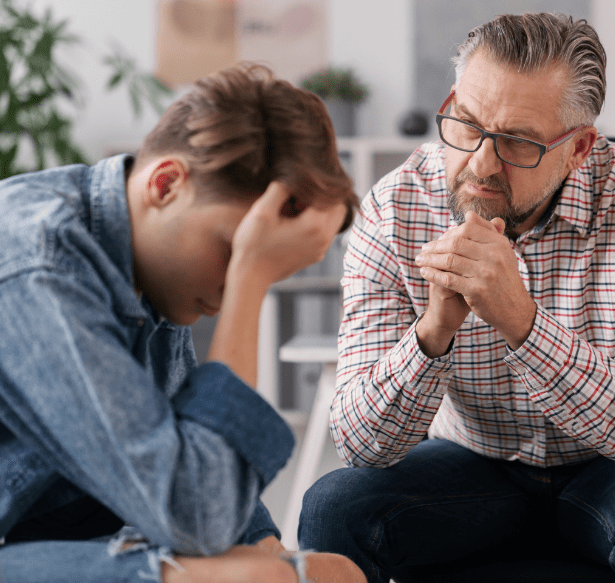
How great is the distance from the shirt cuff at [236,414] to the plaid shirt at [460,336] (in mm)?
358

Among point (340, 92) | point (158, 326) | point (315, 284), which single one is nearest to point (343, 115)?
point (340, 92)

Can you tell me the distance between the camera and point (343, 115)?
127 inches

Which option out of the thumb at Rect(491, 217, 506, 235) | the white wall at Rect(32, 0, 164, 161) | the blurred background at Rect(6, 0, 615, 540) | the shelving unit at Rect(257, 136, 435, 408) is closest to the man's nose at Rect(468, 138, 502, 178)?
the thumb at Rect(491, 217, 506, 235)

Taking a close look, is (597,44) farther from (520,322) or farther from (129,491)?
(129,491)

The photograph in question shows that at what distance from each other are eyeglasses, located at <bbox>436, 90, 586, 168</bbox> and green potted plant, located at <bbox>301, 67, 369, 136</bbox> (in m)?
2.09

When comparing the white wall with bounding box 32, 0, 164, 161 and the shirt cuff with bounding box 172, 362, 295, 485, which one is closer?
the shirt cuff with bounding box 172, 362, 295, 485

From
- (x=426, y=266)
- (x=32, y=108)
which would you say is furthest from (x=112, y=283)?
(x=32, y=108)

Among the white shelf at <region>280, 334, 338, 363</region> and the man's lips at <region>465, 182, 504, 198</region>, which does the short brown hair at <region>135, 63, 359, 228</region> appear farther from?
the white shelf at <region>280, 334, 338, 363</region>

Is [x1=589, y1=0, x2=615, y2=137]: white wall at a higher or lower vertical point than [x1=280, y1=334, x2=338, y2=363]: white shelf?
higher

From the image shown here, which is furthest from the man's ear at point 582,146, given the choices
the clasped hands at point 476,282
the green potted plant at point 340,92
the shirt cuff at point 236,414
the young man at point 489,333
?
the green potted plant at point 340,92

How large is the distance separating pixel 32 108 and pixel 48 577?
2.49 metres

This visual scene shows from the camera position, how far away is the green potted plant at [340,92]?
3.17 m

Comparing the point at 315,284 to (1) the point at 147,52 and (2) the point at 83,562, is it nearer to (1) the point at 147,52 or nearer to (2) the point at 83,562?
(1) the point at 147,52

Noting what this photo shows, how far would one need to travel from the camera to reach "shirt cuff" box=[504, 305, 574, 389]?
97 centimetres
